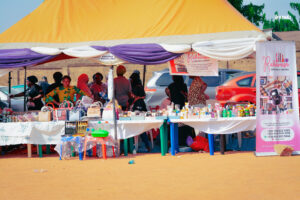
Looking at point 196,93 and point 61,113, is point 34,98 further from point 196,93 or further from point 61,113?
point 196,93

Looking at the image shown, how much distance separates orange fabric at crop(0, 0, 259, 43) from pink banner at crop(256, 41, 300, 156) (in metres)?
0.84

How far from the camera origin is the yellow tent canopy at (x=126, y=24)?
9.95 m

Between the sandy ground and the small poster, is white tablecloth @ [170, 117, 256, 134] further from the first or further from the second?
the small poster

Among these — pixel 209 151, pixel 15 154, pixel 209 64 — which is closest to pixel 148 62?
pixel 209 64

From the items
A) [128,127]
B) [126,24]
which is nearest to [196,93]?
[128,127]

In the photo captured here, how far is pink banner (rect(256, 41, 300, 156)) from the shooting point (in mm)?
9273

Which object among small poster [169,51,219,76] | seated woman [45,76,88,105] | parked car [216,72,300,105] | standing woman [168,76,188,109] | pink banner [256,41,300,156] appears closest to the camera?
pink banner [256,41,300,156]

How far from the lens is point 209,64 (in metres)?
10.2

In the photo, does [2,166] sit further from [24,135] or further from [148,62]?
[148,62]

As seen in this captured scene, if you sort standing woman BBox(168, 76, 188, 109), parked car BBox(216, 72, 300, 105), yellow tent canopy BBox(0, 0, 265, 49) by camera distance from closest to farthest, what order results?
yellow tent canopy BBox(0, 0, 265, 49), standing woman BBox(168, 76, 188, 109), parked car BBox(216, 72, 300, 105)

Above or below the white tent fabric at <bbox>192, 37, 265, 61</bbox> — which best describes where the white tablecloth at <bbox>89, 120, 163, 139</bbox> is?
below

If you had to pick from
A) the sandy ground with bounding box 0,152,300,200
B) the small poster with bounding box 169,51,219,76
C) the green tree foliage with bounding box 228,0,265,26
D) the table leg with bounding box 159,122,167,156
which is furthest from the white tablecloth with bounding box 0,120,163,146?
the green tree foliage with bounding box 228,0,265,26

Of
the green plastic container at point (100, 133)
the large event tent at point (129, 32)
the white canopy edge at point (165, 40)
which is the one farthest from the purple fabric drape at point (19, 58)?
the green plastic container at point (100, 133)

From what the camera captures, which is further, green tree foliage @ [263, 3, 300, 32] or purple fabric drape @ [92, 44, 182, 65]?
green tree foliage @ [263, 3, 300, 32]
